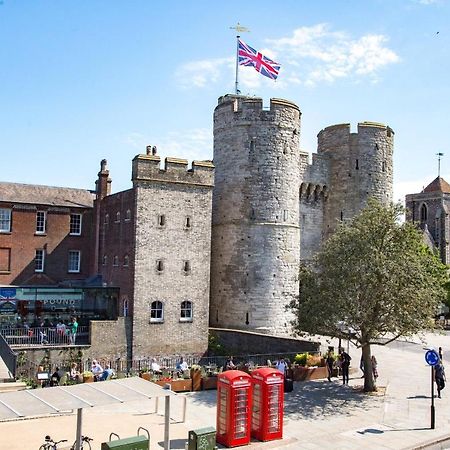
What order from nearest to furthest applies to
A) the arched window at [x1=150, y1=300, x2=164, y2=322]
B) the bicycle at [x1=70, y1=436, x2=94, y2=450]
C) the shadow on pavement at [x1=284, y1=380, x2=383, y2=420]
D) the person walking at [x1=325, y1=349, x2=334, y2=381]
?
the bicycle at [x1=70, y1=436, x2=94, y2=450] → the shadow on pavement at [x1=284, y1=380, x2=383, y2=420] → the person walking at [x1=325, y1=349, x2=334, y2=381] → the arched window at [x1=150, y1=300, x2=164, y2=322]

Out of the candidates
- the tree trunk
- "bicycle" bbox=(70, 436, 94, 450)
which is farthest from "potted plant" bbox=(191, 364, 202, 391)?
"bicycle" bbox=(70, 436, 94, 450)

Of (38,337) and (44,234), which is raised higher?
(44,234)

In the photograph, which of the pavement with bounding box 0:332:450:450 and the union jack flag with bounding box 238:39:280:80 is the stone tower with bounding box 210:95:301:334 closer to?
the union jack flag with bounding box 238:39:280:80

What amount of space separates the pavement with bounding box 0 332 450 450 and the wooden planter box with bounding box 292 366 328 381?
47 cm

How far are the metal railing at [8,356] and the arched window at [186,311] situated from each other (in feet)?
31.4

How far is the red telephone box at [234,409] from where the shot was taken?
14.4m

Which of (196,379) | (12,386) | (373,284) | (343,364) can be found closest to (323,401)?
(343,364)

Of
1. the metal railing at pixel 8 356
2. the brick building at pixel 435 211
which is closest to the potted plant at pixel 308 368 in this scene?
the metal railing at pixel 8 356

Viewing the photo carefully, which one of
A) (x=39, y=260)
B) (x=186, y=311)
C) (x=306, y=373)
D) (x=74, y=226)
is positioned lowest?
(x=306, y=373)

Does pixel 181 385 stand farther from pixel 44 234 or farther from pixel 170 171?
pixel 44 234

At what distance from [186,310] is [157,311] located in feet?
5.77

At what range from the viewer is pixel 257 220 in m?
33.6

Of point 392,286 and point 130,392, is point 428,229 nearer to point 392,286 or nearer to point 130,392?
point 392,286

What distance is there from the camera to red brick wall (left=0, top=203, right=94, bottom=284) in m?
36.3
